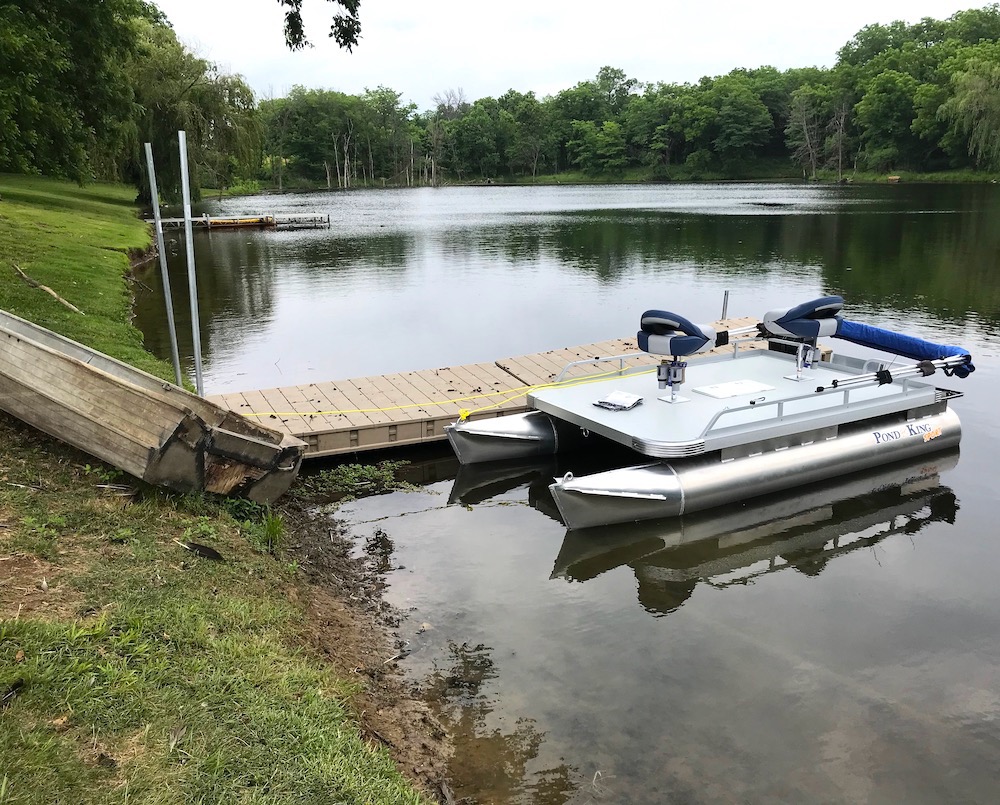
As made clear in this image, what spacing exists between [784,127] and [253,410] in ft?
332

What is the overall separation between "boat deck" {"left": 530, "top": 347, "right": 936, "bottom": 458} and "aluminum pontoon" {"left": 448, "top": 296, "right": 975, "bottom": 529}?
0.06 ft

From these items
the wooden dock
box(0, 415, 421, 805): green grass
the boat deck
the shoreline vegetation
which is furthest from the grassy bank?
the shoreline vegetation

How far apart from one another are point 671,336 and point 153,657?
668 centimetres

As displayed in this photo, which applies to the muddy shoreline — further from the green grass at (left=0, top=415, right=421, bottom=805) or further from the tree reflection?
the green grass at (left=0, top=415, right=421, bottom=805)

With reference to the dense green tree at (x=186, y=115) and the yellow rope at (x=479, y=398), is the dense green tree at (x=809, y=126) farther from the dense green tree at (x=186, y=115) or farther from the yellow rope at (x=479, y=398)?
the yellow rope at (x=479, y=398)

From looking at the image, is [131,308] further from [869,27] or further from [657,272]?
[869,27]

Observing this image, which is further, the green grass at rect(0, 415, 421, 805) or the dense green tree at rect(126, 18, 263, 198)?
the dense green tree at rect(126, 18, 263, 198)

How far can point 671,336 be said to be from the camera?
30.8ft

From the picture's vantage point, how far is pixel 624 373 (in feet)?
37.1

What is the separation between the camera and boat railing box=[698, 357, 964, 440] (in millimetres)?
8789

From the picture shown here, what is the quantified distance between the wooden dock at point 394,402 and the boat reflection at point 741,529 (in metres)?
0.89

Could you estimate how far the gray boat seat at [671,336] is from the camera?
930cm

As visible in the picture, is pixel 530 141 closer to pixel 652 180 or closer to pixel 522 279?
pixel 652 180

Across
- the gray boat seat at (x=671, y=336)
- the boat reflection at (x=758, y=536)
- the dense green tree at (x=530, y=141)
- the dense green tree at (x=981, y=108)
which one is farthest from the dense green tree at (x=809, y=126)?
the gray boat seat at (x=671, y=336)
